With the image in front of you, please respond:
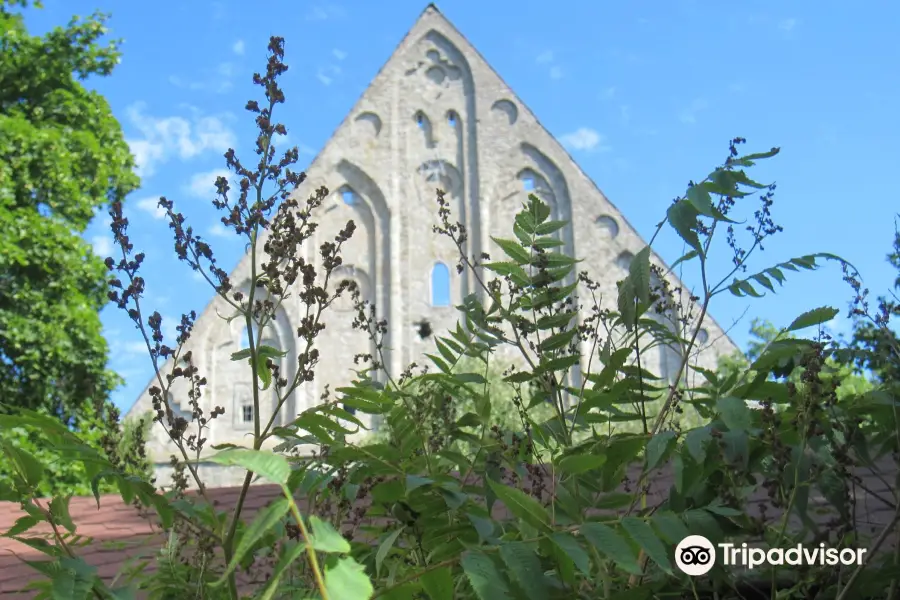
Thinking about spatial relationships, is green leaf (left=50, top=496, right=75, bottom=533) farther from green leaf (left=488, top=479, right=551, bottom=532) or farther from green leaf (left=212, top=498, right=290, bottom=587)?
green leaf (left=212, top=498, right=290, bottom=587)

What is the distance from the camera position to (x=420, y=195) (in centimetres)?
2073

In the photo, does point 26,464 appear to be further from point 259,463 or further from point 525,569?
point 259,463

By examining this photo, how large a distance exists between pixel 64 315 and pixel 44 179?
86.2 inches

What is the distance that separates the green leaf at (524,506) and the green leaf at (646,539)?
4.5 inches

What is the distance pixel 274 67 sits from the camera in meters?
1.87

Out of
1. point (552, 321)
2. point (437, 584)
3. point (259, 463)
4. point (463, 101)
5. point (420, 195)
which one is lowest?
point (437, 584)

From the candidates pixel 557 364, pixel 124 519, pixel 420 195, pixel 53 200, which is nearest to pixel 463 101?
pixel 420 195

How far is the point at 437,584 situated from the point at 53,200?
14945 mm

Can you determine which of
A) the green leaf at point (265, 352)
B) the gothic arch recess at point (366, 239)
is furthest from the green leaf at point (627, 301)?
the gothic arch recess at point (366, 239)

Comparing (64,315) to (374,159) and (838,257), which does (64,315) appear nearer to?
(374,159)

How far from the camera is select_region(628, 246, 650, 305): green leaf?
1555mm

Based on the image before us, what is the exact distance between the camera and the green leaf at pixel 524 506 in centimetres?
136

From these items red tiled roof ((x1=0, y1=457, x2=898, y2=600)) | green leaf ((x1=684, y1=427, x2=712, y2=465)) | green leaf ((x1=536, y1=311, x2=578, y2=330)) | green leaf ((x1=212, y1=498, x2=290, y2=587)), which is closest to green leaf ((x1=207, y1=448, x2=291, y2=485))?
green leaf ((x1=212, y1=498, x2=290, y2=587))

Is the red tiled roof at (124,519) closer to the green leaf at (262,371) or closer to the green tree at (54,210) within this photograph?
the green leaf at (262,371)
